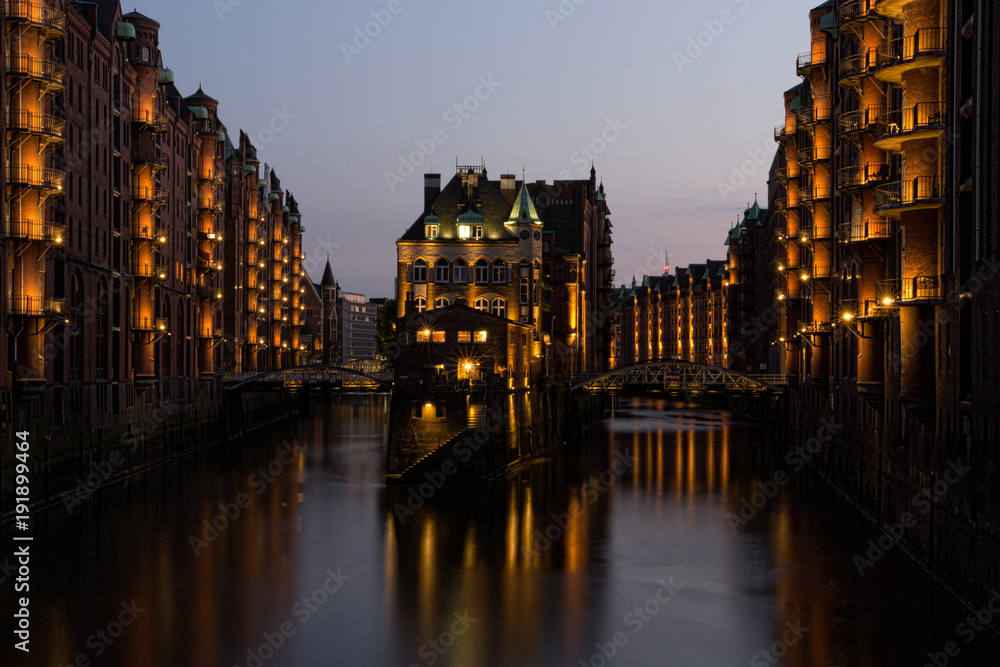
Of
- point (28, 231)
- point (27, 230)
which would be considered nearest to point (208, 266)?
point (27, 230)

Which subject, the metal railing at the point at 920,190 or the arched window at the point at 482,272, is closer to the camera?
the metal railing at the point at 920,190

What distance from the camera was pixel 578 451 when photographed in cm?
7956

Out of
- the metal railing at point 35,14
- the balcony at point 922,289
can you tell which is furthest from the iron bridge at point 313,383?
the balcony at point 922,289

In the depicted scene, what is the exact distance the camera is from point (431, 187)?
9162 centimetres

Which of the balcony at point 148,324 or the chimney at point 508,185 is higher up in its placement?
the chimney at point 508,185

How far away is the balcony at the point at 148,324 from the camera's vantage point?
65062 mm

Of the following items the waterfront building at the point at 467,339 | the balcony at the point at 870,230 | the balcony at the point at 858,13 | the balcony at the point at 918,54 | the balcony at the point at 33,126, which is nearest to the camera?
the balcony at the point at 918,54

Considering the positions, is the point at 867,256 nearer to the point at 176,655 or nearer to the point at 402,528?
the point at 402,528

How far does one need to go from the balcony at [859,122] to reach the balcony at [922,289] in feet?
31.3

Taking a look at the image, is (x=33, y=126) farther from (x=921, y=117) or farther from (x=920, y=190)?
(x=920, y=190)

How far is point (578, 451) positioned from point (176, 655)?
5266 cm

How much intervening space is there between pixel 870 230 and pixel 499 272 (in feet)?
136

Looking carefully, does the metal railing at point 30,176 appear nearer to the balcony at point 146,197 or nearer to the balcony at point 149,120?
the balcony at point 149,120

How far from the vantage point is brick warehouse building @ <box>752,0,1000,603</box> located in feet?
104
